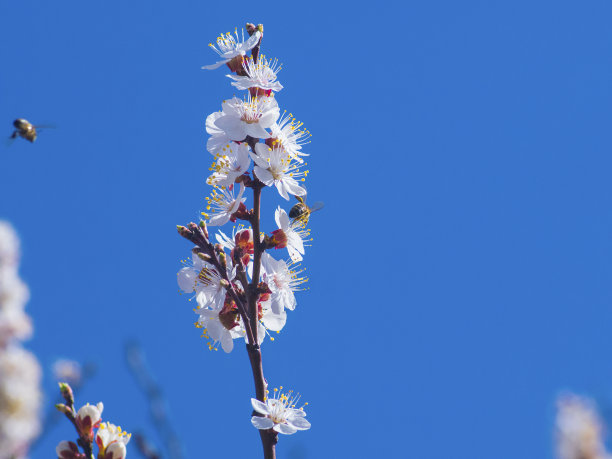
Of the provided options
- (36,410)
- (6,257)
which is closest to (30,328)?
(36,410)

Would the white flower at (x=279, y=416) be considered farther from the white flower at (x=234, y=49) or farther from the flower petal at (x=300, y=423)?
the white flower at (x=234, y=49)

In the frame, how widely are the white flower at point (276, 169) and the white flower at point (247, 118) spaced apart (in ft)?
0.22

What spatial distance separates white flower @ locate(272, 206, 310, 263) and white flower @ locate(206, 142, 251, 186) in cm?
22

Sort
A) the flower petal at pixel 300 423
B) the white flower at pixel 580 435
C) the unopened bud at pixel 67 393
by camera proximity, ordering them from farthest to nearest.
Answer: the flower petal at pixel 300 423, the unopened bud at pixel 67 393, the white flower at pixel 580 435

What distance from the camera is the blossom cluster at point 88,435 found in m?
2.16

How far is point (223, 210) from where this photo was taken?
266 cm

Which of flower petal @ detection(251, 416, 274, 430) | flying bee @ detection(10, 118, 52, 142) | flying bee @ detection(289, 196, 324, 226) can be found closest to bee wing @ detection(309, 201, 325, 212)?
flying bee @ detection(289, 196, 324, 226)

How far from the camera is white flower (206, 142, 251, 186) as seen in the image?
2549 mm

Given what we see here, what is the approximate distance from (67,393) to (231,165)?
95 centimetres

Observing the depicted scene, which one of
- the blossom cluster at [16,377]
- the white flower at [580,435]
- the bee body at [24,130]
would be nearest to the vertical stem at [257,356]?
the white flower at [580,435]

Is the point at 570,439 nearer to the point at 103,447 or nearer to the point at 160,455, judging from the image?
the point at 160,455

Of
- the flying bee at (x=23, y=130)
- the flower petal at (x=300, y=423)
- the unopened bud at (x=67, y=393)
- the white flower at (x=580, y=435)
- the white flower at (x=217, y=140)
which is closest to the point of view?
the white flower at (x=580, y=435)

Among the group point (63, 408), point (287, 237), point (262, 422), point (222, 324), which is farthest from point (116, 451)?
→ point (287, 237)

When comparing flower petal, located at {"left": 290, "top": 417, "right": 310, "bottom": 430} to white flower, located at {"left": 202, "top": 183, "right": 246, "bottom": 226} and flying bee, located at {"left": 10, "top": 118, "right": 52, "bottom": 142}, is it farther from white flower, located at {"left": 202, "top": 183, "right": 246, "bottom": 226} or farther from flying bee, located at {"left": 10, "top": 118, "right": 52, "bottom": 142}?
flying bee, located at {"left": 10, "top": 118, "right": 52, "bottom": 142}
